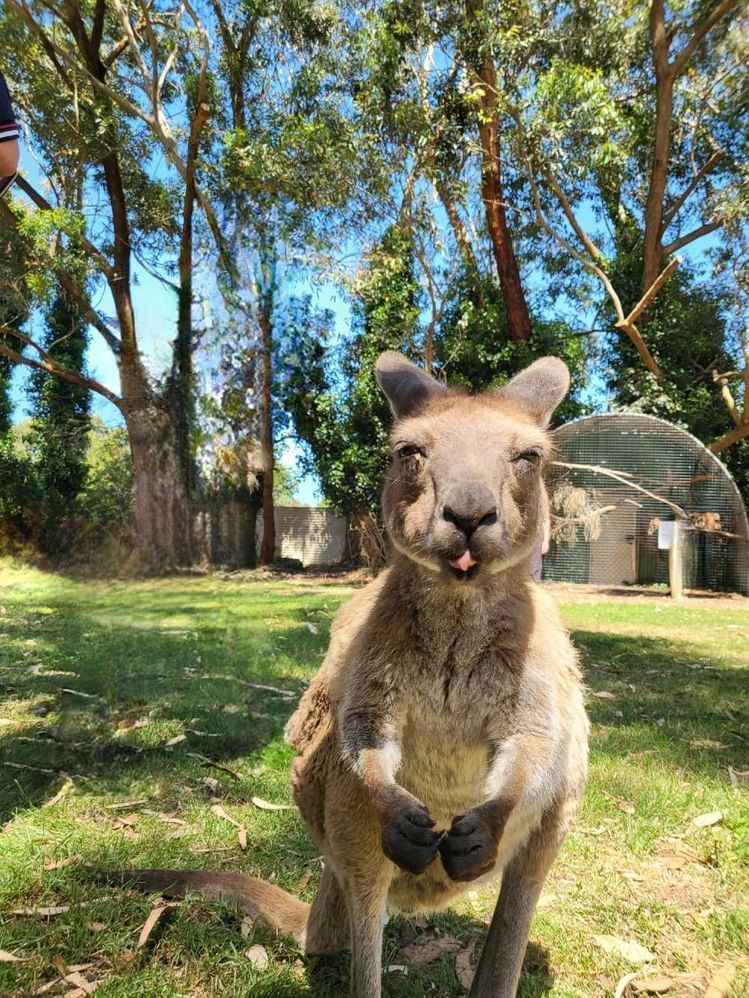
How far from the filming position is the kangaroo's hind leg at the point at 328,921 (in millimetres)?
1620

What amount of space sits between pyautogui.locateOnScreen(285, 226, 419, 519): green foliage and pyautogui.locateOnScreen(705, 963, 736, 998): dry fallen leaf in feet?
6.16

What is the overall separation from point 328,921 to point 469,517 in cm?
109

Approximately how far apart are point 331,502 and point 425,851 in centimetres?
200

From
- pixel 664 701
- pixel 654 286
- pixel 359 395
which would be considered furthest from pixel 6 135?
pixel 654 286

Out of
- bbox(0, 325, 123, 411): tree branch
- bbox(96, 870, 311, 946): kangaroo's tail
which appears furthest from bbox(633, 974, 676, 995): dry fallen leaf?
bbox(0, 325, 123, 411): tree branch

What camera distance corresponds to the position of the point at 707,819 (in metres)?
2.40

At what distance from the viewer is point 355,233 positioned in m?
3.94

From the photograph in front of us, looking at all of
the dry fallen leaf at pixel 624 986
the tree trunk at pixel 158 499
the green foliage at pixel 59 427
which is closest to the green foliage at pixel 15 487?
the green foliage at pixel 59 427

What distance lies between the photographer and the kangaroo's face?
4.12 ft

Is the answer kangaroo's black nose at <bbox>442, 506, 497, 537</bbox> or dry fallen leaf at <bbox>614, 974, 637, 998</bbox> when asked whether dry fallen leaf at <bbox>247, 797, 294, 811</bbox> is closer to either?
dry fallen leaf at <bbox>614, 974, 637, 998</bbox>

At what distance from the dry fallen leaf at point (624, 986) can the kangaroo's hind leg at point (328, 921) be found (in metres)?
0.63

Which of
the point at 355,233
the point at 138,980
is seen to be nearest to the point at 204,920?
the point at 138,980

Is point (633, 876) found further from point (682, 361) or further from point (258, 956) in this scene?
point (682, 361)

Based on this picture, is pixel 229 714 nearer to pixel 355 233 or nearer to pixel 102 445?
pixel 102 445
